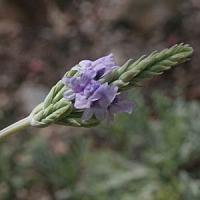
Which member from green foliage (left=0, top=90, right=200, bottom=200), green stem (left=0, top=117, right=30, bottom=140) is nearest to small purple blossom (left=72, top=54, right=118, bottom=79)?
green stem (left=0, top=117, right=30, bottom=140)

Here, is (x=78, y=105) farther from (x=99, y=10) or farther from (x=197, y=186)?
(x=99, y=10)

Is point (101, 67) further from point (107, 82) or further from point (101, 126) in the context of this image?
point (101, 126)

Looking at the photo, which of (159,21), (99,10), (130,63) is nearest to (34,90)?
(99,10)

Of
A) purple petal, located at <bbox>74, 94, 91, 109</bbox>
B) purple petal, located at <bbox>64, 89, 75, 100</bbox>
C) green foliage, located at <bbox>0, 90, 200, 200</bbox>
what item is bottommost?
purple petal, located at <bbox>74, 94, 91, 109</bbox>

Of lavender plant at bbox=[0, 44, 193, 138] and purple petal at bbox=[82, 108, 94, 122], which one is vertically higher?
lavender plant at bbox=[0, 44, 193, 138]

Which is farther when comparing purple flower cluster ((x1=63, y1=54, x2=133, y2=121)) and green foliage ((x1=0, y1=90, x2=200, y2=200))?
green foliage ((x1=0, y1=90, x2=200, y2=200))

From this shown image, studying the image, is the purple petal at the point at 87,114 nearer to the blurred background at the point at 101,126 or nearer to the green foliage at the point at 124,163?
the blurred background at the point at 101,126

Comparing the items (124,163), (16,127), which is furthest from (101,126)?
(16,127)

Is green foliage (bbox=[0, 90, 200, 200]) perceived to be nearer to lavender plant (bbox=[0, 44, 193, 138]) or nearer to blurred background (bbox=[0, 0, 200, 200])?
blurred background (bbox=[0, 0, 200, 200])
